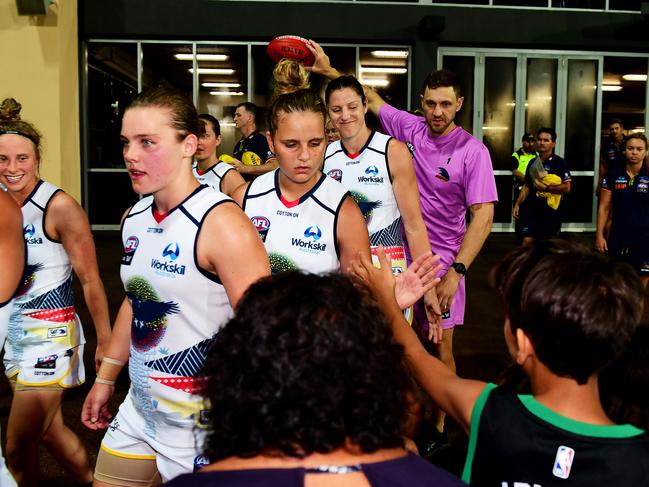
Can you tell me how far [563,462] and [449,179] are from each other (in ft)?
9.45

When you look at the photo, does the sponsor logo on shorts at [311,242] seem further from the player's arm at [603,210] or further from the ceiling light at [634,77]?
the ceiling light at [634,77]

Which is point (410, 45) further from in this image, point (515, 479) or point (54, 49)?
point (515, 479)

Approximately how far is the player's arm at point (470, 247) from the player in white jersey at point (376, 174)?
0.25 metres

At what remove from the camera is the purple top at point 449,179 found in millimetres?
4055

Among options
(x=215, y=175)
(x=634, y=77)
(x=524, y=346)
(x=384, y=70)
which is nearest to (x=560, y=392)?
(x=524, y=346)

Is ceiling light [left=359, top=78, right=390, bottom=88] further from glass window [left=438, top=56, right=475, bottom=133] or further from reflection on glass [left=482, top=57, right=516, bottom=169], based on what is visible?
reflection on glass [left=482, top=57, right=516, bottom=169]

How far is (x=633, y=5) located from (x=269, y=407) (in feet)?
50.4

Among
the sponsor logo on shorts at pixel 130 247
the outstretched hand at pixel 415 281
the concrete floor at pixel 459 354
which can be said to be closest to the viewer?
the outstretched hand at pixel 415 281

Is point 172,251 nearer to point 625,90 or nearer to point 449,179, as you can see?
point 449,179

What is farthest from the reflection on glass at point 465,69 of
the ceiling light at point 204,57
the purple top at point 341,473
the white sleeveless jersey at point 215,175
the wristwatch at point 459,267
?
the purple top at point 341,473

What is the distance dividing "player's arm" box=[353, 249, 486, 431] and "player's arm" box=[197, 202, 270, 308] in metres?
0.30

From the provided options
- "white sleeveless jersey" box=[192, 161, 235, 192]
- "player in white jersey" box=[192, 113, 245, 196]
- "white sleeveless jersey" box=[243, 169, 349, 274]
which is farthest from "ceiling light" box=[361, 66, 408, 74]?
"white sleeveless jersey" box=[243, 169, 349, 274]

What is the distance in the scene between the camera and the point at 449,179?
13.6 ft

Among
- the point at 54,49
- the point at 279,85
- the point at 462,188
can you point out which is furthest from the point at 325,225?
the point at 54,49
